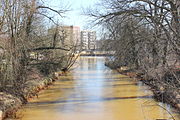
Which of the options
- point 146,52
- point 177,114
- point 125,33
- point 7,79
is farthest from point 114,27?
point 7,79

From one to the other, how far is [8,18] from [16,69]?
1691mm

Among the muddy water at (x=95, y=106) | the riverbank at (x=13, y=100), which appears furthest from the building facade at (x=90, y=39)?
the riverbank at (x=13, y=100)

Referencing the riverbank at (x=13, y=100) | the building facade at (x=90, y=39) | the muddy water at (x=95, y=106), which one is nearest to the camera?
the riverbank at (x=13, y=100)

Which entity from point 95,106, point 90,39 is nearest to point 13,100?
point 95,106

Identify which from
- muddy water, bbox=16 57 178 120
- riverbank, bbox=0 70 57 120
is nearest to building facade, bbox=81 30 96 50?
muddy water, bbox=16 57 178 120

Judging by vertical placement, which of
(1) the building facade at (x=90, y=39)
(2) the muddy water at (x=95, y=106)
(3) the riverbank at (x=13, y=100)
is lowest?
(2) the muddy water at (x=95, y=106)

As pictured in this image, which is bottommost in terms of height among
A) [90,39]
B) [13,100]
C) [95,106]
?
[95,106]

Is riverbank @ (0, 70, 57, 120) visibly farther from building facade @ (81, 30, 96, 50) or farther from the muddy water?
building facade @ (81, 30, 96, 50)

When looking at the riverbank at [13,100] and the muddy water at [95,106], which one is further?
the muddy water at [95,106]

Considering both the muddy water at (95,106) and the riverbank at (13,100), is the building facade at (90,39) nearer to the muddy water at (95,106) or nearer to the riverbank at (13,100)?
the muddy water at (95,106)

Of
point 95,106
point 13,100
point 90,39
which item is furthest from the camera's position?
point 90,39

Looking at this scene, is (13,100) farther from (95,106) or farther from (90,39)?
(90,39)

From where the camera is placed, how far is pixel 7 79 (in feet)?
25.7

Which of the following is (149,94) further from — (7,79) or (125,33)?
(7,79)
